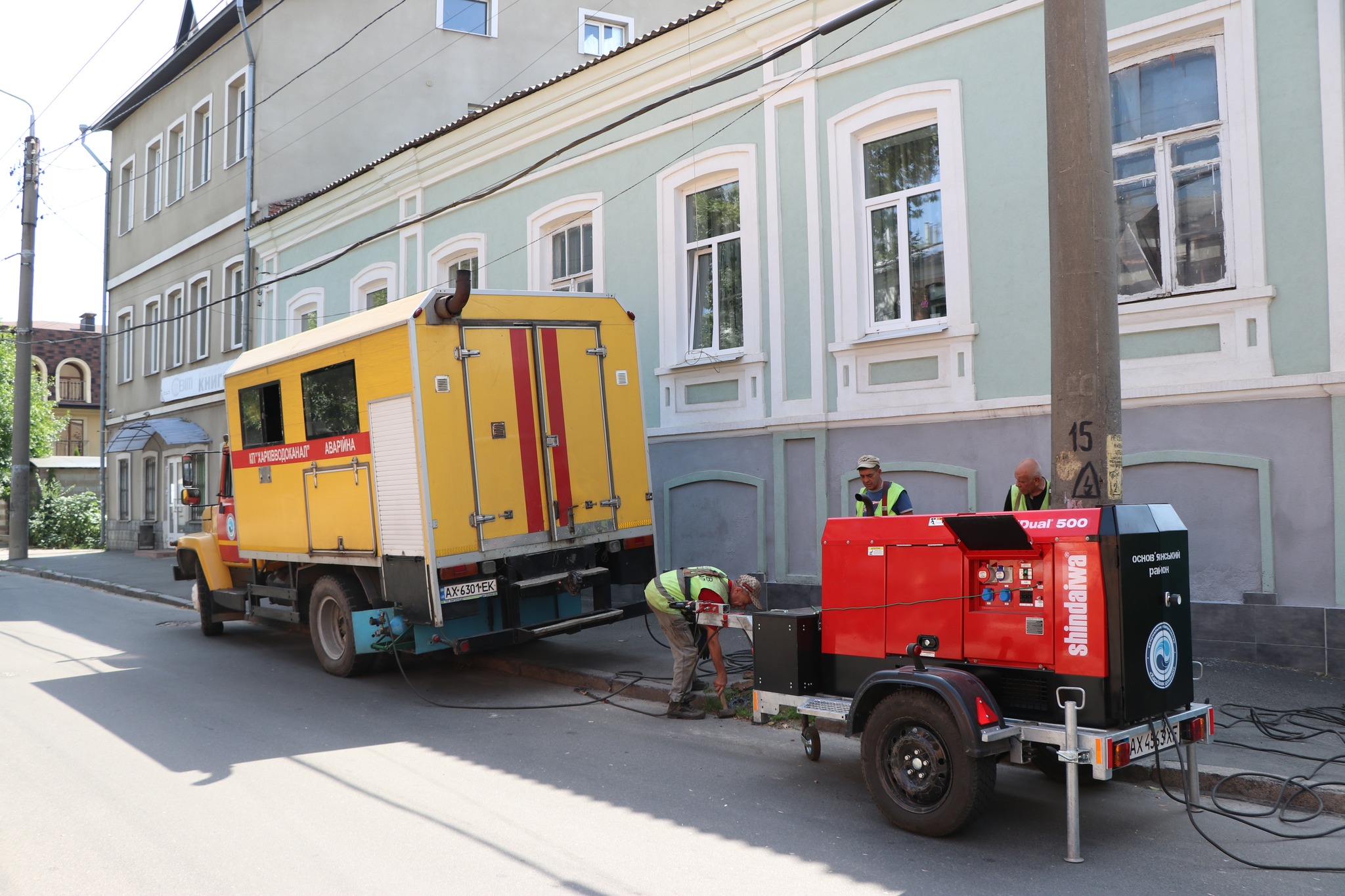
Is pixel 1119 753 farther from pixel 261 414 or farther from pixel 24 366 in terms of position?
pixel 24 366

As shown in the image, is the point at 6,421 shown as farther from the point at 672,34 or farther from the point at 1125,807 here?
the point at 1125,807

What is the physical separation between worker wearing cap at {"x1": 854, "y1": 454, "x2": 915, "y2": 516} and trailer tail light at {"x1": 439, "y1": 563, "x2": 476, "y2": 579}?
327cm

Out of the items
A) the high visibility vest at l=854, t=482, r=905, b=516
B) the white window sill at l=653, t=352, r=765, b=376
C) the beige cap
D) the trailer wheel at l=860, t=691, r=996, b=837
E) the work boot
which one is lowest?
the work boot

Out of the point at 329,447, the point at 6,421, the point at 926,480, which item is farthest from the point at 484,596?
the point at 6,421

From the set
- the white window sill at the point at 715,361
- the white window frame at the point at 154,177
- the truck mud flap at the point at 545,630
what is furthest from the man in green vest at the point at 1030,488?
the white window frame at the point at 154,177

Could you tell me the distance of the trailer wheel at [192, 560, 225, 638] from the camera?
40.9 ft

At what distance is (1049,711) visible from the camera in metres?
5.06

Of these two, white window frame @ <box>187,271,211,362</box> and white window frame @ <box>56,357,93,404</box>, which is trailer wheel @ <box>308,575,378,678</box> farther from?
white window frame @ <box>56,357,93,404</box>

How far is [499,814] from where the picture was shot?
17.9 feet

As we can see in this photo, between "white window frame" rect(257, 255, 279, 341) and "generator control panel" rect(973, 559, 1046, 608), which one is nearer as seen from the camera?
"generator control panel" rect(973, 559, 1046, 608)

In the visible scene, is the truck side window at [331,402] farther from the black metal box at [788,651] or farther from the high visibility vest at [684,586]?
the black metal box at [788,651]

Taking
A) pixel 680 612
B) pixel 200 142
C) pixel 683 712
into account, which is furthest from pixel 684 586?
pixel 200 142

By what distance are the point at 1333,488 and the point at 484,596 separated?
6.73 m

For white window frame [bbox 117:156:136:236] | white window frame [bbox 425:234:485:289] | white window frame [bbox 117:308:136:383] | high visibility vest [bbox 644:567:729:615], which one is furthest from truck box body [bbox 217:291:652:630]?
white window frame [bbox 117:156:136:236]
